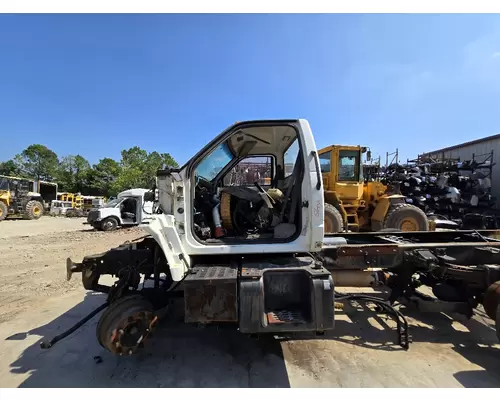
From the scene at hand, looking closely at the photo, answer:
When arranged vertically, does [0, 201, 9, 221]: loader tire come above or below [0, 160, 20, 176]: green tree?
below

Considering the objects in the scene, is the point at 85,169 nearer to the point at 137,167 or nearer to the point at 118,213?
the point at 137,167

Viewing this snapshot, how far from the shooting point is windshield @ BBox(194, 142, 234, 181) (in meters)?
→ 3.12

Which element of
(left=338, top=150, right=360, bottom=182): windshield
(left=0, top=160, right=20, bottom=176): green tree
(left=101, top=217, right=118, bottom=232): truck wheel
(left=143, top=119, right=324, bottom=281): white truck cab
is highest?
(left=0, top=160, right=20, bottom=176): green tree

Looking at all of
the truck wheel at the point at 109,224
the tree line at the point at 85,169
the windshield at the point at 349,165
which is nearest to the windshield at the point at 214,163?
Result: the windshield at the point at 349,165

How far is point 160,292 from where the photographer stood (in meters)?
3.02

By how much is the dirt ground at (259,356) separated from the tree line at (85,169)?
34.2m

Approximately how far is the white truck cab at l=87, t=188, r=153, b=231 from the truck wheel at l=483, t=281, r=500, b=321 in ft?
42.0

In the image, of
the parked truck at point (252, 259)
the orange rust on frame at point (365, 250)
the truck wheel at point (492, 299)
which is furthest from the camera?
the orange rust on frame at point (365, 250)

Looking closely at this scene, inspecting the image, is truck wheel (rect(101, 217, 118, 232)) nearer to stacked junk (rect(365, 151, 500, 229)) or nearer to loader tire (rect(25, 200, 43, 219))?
loader tire (rect(25, 200, 43, 219))

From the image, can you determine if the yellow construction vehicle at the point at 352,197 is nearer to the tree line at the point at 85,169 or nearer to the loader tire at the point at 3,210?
the loader tire at the point at 3,210

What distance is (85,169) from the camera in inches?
1902

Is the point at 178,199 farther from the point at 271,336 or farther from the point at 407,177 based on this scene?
the point at 407,177

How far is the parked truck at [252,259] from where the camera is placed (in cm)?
232

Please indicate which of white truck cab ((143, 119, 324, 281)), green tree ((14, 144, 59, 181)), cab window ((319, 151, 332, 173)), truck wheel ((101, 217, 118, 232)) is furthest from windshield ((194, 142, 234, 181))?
green tree ((14, 144, 59, 181))
